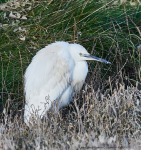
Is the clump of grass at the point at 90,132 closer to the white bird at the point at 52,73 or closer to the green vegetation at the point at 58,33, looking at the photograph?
the white bird at the point at 52,73

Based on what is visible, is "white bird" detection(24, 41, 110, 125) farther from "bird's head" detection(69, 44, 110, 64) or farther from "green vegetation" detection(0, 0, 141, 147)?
"green vegetation" detection(0, 0, 141, 147)

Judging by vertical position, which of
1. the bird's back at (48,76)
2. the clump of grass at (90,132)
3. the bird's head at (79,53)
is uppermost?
the bird's head at (79,53)

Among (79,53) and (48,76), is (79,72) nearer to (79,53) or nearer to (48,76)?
(79,53)

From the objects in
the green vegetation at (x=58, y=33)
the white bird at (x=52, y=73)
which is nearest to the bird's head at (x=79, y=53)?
the white bird at (x=52, y=73)

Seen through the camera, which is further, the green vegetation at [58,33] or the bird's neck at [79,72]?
the green vegetation at [58,33]

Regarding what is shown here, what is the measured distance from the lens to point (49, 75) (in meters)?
2.85

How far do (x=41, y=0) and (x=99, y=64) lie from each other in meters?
1.16

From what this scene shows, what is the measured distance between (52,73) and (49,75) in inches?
1.4

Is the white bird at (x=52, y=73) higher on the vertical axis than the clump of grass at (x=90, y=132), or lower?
higher

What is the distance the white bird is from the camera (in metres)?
2.84

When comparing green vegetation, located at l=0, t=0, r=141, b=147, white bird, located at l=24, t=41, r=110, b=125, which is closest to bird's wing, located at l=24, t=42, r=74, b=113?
white bird, located at l=24, t=41, r=110, b=125

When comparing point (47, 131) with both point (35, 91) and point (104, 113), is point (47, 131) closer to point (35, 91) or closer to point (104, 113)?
point (104, 113)

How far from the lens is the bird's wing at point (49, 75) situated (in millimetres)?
2842

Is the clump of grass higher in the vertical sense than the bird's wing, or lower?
lower
